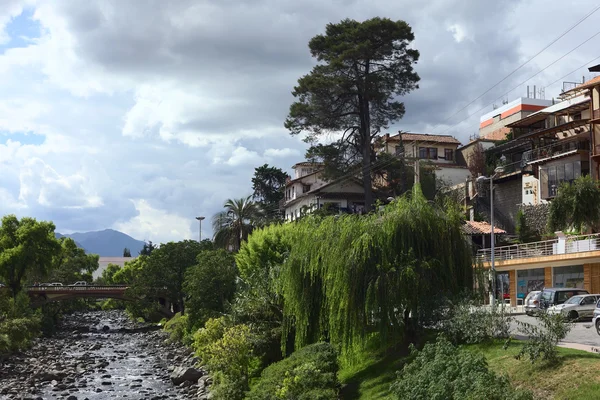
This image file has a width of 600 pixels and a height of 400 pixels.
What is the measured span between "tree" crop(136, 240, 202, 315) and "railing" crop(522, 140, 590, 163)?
3944 centimetres

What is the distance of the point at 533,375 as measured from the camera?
19.3 metres

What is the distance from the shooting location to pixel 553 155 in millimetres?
67062

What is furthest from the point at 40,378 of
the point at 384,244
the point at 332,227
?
the point at 384,244

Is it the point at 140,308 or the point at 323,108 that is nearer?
the point at 323,108

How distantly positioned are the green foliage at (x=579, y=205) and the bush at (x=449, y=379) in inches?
1455

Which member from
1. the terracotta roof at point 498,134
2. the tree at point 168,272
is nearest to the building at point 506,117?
the terracotta roof at point 498,134

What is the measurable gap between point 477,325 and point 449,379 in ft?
17.4

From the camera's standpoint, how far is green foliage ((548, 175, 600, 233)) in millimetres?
55062

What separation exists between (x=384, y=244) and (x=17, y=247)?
201 feet

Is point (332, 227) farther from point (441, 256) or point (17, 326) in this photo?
point (17, 326)

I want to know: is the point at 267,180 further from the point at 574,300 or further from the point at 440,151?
the point at 574,300

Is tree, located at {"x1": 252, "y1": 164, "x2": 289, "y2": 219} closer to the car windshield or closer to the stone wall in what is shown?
the stone wall

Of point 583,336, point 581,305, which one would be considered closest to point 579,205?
point 581,305

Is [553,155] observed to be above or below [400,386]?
above
